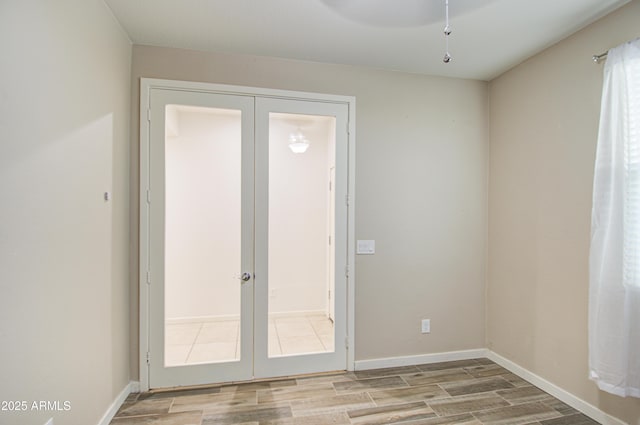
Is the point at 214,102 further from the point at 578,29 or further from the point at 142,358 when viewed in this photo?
the point at 578,29

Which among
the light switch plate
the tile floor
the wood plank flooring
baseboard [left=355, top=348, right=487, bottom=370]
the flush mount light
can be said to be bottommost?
the wood plank flooring

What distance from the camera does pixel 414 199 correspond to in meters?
3.12

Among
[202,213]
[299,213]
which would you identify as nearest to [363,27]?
[299,213]

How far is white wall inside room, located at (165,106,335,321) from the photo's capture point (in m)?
2.64

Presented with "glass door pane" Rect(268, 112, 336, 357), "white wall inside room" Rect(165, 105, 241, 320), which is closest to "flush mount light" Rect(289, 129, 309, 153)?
"glass door pane" Rect(268, 112, 336, 357)

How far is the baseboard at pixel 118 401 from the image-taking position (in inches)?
83.0

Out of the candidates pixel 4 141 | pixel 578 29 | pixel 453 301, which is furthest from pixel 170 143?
pixel 578 29

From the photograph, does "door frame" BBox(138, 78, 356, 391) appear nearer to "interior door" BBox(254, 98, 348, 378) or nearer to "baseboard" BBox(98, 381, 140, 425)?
"baseboard" BBox(98, 381, 140, 425)

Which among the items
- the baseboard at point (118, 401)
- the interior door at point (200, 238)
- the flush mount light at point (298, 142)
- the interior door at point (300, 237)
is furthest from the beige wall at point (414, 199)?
the baseboard at point (118, 401)

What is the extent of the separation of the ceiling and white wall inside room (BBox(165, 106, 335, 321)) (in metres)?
0.57

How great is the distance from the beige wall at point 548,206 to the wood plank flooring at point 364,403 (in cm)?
35

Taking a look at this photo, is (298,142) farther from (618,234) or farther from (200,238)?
(618,234)

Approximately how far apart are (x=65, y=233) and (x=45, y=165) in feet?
1.24

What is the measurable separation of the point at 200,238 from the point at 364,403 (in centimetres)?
189
